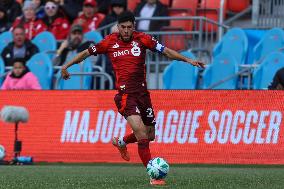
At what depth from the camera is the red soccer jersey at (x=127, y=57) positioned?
548 inches

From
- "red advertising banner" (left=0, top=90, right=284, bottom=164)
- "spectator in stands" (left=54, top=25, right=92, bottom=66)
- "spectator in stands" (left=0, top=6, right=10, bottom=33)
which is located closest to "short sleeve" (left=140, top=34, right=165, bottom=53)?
"red advertising banner" (left=0, top=90, right=284, bottom=164)

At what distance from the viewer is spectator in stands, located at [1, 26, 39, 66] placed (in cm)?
2409

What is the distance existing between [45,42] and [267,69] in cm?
656

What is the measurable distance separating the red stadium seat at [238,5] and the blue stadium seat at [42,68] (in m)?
4.45

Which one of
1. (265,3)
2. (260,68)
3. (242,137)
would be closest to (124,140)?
(242,137)

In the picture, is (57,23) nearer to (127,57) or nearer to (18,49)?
(18,49)

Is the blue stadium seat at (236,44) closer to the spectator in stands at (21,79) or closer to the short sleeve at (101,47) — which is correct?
the spectator in stands at (21,79)

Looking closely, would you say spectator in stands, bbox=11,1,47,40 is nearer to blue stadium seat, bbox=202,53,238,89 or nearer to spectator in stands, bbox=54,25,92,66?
spectator in stands, bbox=54,25,92,66

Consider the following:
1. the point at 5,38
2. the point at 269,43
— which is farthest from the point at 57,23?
the point at 269,43

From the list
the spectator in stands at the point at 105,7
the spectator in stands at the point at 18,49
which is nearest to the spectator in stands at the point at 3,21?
the spectator in stands at the point at 18,49

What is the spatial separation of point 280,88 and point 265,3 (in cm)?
386

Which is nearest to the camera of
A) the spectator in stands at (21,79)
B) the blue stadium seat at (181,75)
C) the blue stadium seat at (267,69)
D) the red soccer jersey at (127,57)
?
the red soccer jersey at (127,57)

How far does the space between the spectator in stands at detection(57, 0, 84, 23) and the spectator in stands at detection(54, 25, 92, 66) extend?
1856 mm

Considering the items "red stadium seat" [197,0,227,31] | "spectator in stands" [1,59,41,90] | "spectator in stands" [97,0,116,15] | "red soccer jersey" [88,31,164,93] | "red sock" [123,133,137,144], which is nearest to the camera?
"red soccer jersey" [88,31,164,93]
